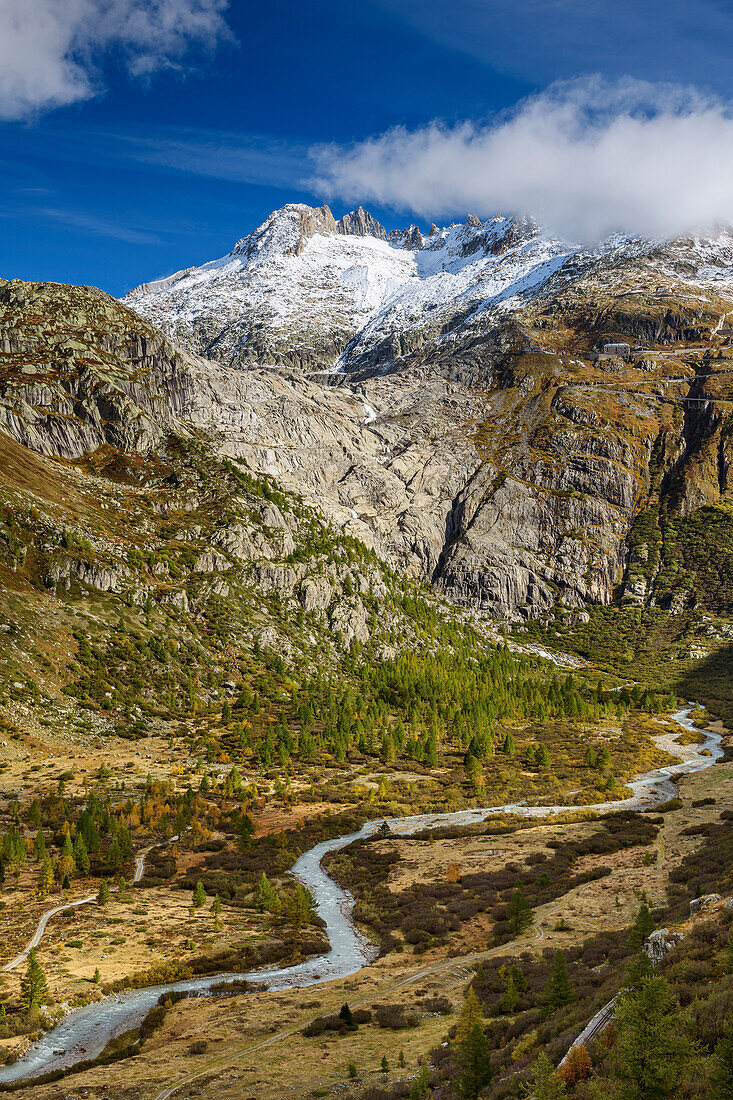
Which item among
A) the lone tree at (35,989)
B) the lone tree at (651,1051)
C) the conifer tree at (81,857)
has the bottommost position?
the conifer tree at (81,857)

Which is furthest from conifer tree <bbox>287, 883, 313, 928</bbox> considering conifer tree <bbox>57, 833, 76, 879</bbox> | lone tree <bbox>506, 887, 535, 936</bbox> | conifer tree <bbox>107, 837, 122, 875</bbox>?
conifer tree <bbox>57, 833, 76, 879</bbox>

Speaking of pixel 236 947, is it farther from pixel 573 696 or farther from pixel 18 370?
pixel 18 370

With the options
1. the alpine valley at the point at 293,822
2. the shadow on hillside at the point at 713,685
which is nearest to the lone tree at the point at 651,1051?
the alpine valley at the point at 293,822

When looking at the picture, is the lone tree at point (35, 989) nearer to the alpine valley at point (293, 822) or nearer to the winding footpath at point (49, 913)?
the alpine valley at point (293, 822)

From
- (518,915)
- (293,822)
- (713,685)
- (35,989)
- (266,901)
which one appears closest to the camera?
(35,989)

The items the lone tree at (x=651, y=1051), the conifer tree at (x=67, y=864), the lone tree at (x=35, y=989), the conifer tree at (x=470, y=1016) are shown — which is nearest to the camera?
the lone tree at (x=651, y=1051)

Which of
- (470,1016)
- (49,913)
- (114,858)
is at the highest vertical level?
(470,1016)

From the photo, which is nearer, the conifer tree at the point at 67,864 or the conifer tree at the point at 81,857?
the conifer tree at the point at 67,864

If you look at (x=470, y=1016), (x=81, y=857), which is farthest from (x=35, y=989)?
(x=81, y=857)

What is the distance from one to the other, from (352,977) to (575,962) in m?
13.1

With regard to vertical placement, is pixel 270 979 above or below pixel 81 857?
below

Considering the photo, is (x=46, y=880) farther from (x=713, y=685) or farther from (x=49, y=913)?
(x=713, y=685)

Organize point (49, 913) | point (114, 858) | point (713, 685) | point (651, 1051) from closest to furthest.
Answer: point (651, 1051) → point (49, 913) → point (114, 858) → point (713, 685)

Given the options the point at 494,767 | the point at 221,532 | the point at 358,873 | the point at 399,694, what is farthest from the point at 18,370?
the point at 358,873
